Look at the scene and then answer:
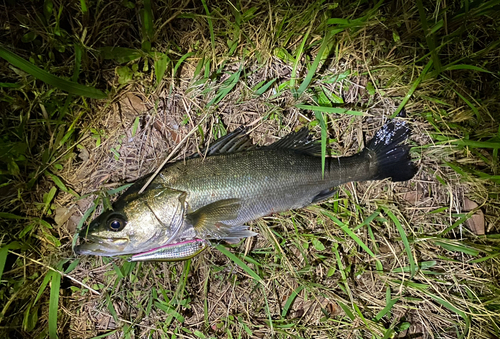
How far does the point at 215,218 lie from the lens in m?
2.50

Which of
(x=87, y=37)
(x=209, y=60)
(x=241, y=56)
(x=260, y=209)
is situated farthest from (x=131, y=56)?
(x=260, y=209)

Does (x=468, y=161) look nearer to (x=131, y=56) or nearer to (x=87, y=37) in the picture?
(x=131, y=56)

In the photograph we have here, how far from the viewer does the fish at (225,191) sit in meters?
2.45

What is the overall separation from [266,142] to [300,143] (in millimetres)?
344

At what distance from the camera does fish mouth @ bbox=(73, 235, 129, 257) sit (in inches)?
95.0

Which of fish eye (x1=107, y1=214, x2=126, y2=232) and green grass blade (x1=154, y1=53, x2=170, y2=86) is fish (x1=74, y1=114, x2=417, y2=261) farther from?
green grass blade (x1=154, y1=53, x2=170, y2=86)

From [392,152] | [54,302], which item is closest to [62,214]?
[54,302]

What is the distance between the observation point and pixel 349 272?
115 inches

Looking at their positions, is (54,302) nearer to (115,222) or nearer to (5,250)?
(5,250)

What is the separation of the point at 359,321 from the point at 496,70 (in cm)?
278

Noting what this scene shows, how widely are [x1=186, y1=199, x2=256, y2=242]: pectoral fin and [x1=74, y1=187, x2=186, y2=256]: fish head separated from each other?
137 mm

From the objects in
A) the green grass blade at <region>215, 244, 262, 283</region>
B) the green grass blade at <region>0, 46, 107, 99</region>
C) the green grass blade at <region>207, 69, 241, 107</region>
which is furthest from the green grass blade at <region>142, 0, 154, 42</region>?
the green grass blade at <region>215, 244, 262, 283</region>

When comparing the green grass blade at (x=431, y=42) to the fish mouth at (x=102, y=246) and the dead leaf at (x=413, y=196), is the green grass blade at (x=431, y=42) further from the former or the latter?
the fish mouth at (x=102, y=246)

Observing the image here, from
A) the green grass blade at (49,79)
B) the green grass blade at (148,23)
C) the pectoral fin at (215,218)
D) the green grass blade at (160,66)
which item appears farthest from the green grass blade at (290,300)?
the green grass blade at (148,23)
